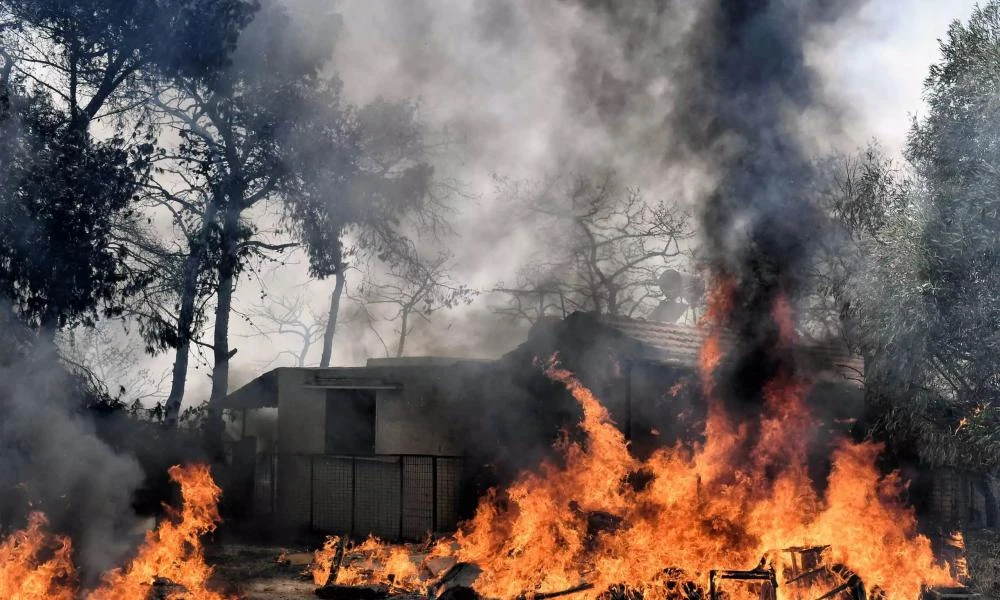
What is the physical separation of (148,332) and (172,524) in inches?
282

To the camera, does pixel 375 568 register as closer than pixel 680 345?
Yes

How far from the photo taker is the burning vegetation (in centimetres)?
1074

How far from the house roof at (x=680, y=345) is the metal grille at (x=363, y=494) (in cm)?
467

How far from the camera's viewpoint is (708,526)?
11836 mm

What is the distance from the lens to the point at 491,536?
14133 mm

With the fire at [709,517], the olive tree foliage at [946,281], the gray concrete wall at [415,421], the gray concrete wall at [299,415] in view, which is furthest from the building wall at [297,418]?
the olive tree foliage at [946,281]

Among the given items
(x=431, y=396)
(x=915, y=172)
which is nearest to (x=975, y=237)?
(x=915, y=172)

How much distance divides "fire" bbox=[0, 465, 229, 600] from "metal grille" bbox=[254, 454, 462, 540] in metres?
6.48

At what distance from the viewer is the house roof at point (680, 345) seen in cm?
1639

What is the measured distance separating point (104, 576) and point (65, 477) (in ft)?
4.45

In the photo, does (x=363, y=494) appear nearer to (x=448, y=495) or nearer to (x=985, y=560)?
(x=448, y=495)

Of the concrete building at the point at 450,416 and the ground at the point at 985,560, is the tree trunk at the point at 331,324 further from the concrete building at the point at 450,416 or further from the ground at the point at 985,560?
the ground at the point at 985,560

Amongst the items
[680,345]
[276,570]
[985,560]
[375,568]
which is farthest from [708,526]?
[276,570]

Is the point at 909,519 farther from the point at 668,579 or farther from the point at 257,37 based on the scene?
the point at 257,37
